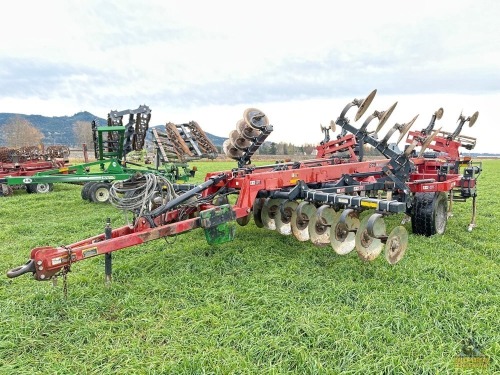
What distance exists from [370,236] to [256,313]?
5.54ft

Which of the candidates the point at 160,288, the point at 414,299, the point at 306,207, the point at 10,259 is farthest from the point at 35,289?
the point at 414,299

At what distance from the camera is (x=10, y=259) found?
569 centimetres

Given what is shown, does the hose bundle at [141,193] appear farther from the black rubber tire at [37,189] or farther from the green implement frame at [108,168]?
the black rubber tire at [37,189]

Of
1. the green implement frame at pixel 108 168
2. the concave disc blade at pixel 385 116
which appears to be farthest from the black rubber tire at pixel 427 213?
the green implement frame at pixel 108 168

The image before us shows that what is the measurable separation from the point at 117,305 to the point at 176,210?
1.52 metres

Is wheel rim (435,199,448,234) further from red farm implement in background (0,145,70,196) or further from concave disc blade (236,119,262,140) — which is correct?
red farm implement in background (0,145,70,196)

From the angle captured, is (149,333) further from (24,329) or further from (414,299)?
(414,299)

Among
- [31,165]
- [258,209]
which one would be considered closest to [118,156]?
[31,165]

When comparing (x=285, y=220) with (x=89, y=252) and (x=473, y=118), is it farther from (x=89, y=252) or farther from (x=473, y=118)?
(x=473, y=118)

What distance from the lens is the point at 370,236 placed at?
14.7 feet

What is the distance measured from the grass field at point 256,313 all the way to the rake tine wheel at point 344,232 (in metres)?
0.30

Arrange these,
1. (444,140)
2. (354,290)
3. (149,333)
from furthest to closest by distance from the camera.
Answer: (444,140) < (354,290) < (149,333)

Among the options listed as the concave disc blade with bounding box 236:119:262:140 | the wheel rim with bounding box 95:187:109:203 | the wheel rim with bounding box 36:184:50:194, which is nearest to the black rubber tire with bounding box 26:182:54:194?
the wheel rim with bounding box 36:184:50:194
